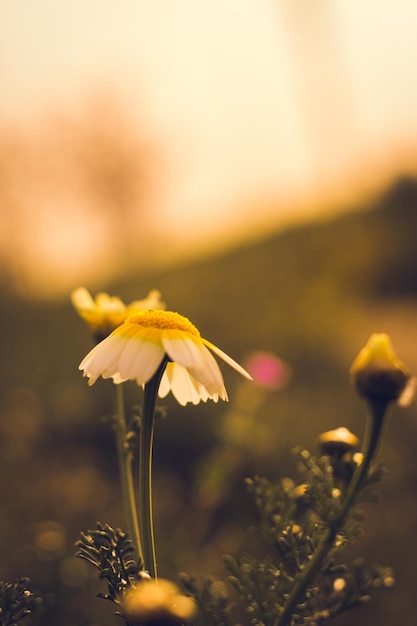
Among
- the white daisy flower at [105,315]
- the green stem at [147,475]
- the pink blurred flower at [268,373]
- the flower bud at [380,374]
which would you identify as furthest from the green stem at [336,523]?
the pink blurred flower at [268,373]

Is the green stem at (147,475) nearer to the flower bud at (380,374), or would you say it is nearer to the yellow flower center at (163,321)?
the yellow flower center at (163,321)

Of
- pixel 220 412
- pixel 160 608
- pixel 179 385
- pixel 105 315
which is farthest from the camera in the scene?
pixel 220 412

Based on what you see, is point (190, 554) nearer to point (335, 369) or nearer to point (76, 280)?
point (335, 369)

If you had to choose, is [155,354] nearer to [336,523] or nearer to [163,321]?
[163,321]

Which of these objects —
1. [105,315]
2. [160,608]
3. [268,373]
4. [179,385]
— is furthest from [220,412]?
[160,608]

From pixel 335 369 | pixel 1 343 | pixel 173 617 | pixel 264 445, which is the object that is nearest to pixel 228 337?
pixel 335 369
